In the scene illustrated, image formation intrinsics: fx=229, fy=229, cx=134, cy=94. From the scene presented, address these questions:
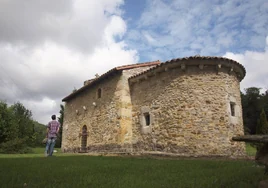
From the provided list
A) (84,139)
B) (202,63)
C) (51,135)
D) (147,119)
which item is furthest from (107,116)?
(202,63)

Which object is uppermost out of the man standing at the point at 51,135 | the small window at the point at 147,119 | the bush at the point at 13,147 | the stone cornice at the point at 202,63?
the stone cornice at the point at 202,63

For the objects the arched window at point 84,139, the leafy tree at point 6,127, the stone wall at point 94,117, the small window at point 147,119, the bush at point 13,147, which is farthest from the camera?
the leafy tree at point 6,127

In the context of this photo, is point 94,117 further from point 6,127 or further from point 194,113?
point 6,127

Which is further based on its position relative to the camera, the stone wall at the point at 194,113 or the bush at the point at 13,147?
the bush at the point at 13,147

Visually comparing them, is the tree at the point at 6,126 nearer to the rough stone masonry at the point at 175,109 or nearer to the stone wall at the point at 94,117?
the stone wall at the point at 94,117

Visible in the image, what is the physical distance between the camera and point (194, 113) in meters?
10.2

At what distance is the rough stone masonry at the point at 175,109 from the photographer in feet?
33.0

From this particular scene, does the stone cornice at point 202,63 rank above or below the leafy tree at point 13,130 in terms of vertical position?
above

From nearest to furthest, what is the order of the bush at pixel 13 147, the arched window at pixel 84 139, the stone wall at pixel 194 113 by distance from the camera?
1. the stone wall at pixel 194 113
2. the bush at pixel 13 147
3. the arched window at pixel 84 139

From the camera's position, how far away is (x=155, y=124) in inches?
443

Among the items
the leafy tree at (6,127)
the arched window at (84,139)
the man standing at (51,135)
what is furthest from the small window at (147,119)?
the leafy tree at (6,127)

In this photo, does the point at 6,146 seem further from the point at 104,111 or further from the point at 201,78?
the point at 201,78

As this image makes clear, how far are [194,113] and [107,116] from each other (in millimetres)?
5355

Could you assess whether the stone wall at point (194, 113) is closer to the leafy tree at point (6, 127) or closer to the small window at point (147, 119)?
the small window at point (147, 119)
